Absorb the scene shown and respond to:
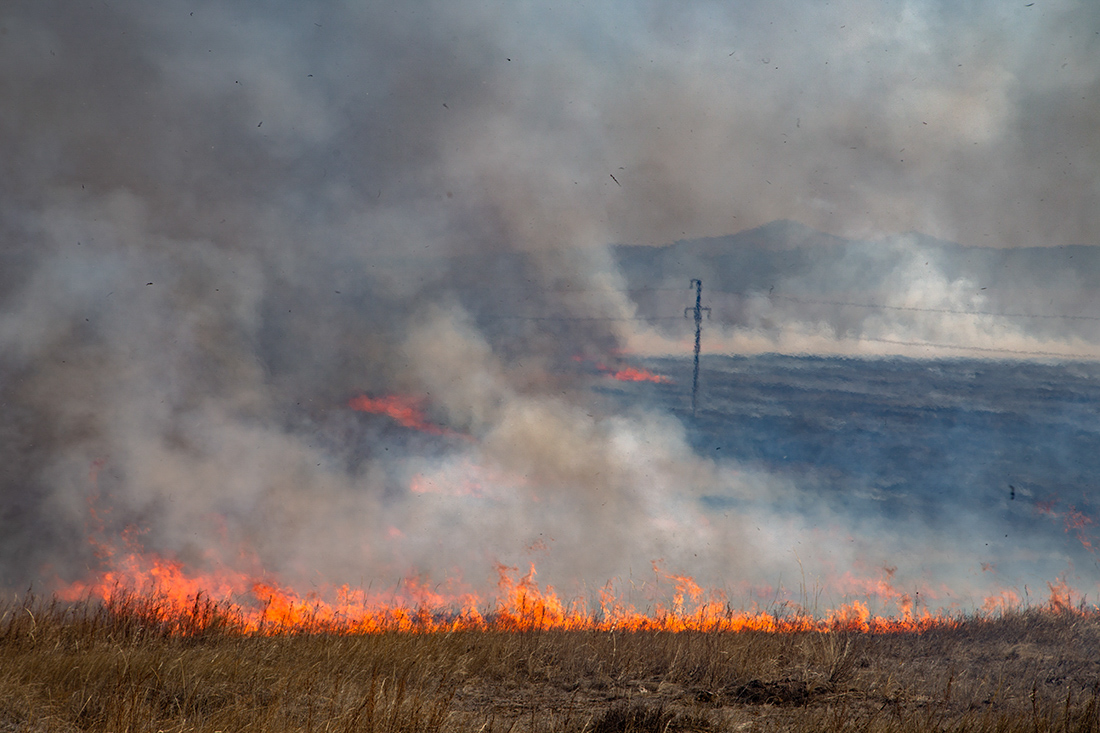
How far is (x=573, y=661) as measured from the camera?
346 inches

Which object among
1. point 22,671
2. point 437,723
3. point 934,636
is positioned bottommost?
point 934,636

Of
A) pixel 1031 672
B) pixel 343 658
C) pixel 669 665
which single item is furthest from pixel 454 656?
pixel 1031 672

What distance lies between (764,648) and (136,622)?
822 centimetres

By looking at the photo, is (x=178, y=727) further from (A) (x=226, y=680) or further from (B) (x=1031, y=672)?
(B) (x=1031, y=672)

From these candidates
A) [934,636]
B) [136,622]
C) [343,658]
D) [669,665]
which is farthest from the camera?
[934,636]

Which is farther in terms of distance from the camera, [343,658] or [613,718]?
[343,658]

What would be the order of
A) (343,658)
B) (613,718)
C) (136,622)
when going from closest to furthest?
(613,718) < (343,658) < (136,622)

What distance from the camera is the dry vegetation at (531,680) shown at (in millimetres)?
5551

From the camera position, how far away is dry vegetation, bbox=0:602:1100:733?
555 centimetres

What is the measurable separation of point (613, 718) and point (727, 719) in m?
1.01

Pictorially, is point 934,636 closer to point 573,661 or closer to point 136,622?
point 573,661

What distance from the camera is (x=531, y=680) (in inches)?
331

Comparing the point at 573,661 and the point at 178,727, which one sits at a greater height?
the point at 178,727

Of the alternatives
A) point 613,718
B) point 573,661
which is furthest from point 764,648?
point 613,718
